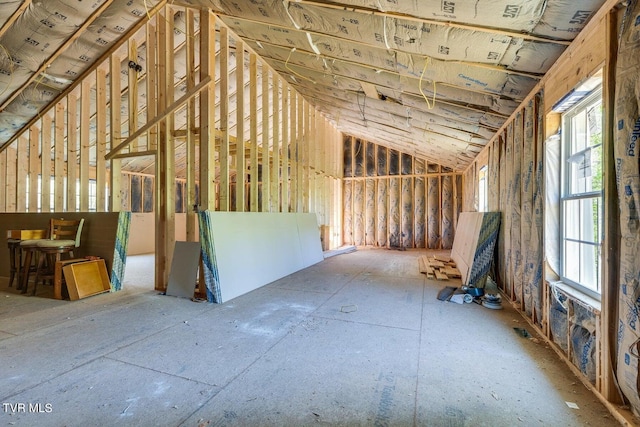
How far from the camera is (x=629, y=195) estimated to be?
1.56 meters

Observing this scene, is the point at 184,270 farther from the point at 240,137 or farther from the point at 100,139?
the point at 100,139

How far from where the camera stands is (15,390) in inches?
73.7

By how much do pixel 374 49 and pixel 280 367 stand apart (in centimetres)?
329

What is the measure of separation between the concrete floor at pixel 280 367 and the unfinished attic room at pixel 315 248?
19 mm

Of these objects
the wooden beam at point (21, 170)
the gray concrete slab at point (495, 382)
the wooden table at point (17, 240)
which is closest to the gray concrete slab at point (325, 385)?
the gray concrete slab at point (495, 382)

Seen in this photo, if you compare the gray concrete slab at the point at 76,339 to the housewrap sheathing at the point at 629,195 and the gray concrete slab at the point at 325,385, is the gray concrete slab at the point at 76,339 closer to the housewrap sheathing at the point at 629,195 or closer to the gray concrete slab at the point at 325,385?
the gray concrete slab at the point at 325,385

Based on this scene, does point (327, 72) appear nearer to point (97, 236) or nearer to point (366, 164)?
point (97, 236)

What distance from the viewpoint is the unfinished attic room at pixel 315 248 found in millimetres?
1737

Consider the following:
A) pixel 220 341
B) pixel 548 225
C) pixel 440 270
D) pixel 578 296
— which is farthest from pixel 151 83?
pixel 440 270

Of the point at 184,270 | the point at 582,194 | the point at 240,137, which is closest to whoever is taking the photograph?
the point at 582,194

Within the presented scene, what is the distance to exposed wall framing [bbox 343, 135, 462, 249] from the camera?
949 cm

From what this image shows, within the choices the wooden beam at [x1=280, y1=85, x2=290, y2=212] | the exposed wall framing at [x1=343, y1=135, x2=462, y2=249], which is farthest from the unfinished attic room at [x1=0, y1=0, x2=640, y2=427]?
the exposed wall framing at [x1=343, y1=135, x2=462, y2=249]

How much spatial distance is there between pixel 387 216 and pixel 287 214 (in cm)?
510

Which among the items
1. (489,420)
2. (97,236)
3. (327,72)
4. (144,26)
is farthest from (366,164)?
(489,420)
